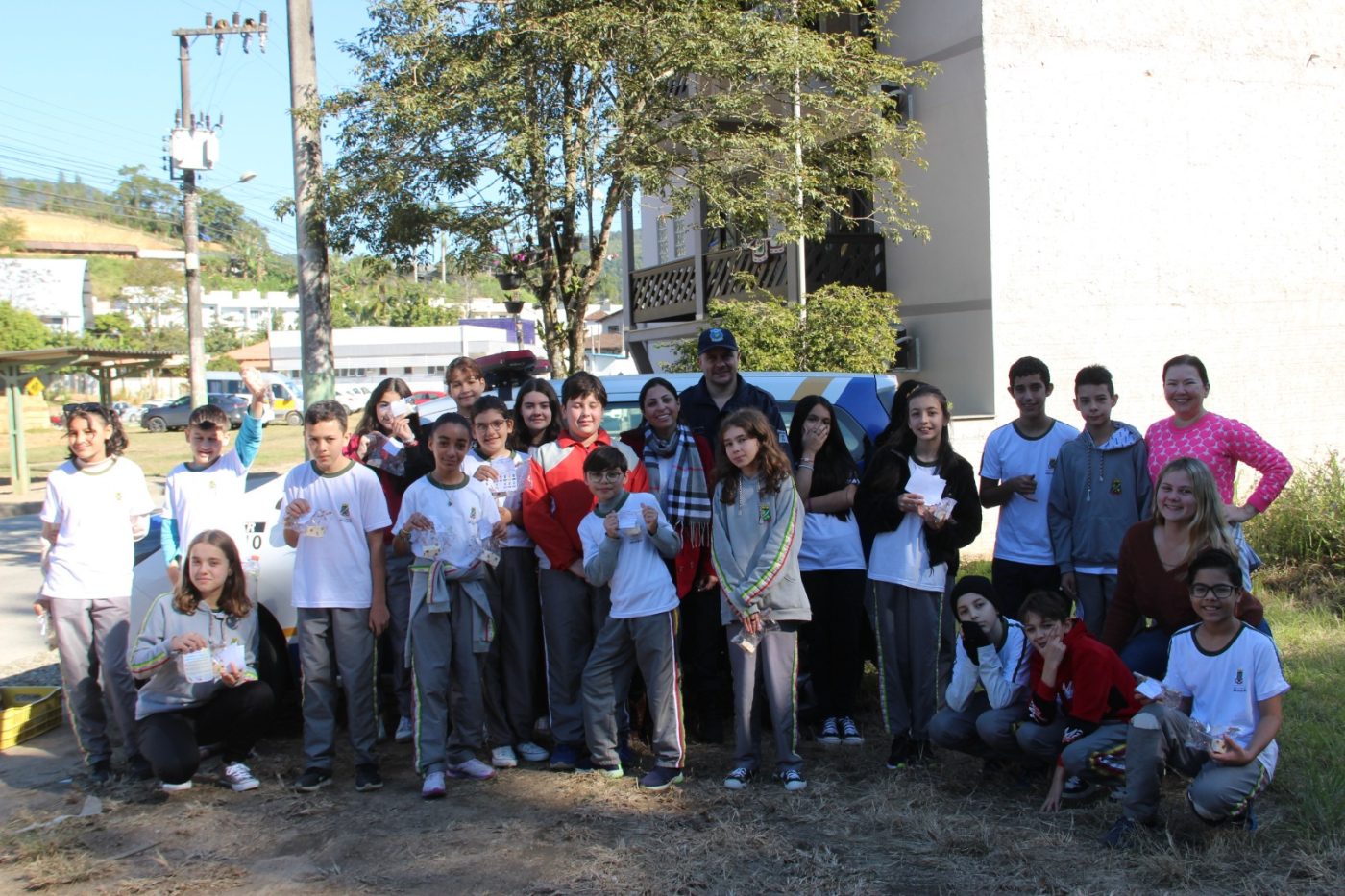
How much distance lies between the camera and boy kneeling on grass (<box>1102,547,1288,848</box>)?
13.5 ft

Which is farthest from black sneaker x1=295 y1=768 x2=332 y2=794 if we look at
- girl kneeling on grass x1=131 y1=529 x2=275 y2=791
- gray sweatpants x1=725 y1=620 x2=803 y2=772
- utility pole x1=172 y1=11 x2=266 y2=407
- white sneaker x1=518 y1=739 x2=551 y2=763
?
utility pole x1=172 y1=11 x2=266 y2=407

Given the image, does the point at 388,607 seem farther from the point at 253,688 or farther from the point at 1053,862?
the point at 1053,862

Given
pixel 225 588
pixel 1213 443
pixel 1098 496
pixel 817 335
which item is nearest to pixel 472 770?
pixel 225 588

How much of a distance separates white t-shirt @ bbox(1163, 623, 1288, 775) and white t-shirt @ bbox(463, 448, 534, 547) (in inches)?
113

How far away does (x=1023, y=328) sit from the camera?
43.8 ft

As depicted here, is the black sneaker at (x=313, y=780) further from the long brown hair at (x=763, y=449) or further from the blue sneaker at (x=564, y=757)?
the long brown hair at (x=763, y=449)

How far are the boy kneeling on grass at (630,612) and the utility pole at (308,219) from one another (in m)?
6.03

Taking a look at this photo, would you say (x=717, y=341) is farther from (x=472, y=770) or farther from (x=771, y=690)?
(x=472, y=770)

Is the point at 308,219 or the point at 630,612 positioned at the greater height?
the point at 308,219

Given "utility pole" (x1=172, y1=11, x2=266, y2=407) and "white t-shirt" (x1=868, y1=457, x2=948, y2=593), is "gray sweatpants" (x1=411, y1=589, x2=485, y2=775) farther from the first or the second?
"utility pole" (x1=172, y1=11, x2=266, y2=407)

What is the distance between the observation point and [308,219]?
10281mm

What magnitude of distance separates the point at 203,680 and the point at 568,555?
1687mm

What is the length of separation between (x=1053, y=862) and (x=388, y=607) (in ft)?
10.3

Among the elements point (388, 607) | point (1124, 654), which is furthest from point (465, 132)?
point (1124, 654)
